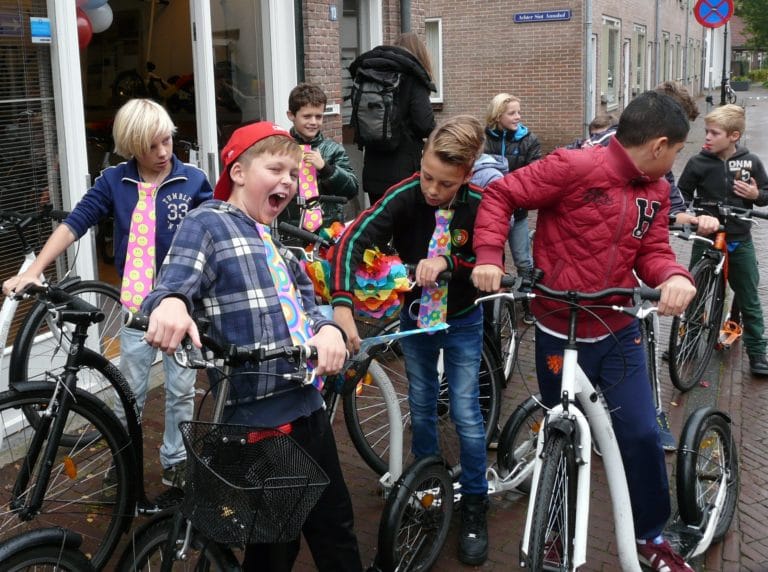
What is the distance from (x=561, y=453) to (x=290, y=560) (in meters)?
1.00

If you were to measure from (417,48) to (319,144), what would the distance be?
1.44 meters

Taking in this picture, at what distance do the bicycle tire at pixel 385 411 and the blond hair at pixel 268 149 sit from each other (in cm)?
157

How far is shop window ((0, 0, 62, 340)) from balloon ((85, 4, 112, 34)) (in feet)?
3.60

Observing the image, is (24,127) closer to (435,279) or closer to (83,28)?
(83,28)

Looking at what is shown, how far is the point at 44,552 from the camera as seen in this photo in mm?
2625

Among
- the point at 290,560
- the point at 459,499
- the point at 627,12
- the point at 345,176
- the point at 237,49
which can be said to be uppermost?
the point at 627,12

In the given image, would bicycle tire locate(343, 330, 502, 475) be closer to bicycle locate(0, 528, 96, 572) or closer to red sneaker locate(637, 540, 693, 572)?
red sneaker locate(637, 540, 693, 572)

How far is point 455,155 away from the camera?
10.8 ft

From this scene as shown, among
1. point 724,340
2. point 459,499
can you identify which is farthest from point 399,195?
point 724,340

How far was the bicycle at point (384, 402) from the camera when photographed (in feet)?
13.4

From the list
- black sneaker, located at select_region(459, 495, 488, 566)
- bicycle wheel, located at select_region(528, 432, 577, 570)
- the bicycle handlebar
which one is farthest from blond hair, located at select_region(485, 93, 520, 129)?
the bicycle handlebar

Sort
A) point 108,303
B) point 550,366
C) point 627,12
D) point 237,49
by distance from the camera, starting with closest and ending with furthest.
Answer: point 550,366 < point 108,303 < point 237,49 < point 627,12

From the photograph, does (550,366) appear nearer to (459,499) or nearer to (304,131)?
(459,499)

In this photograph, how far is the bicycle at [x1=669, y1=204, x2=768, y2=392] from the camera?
19.3 ft
